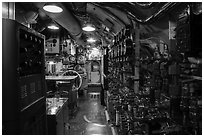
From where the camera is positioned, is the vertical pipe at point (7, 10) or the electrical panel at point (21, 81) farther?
the vertical pipe at point (7, 10)

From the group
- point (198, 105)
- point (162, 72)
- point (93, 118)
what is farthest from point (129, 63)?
point (93, 118)

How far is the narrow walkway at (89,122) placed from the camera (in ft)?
14.6

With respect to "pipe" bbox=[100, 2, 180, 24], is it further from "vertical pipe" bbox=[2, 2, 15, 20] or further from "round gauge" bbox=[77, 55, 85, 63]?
"round gauge" bbox=[77, 55, 85, 63]

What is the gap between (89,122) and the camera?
16.9 feet

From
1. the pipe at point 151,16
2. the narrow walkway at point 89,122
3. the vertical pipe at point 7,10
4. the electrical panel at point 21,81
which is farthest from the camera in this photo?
the narrow walkway at point 89,122

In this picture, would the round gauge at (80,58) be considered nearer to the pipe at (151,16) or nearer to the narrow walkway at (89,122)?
the narrow walkway at (89,122)

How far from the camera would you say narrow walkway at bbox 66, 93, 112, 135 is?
4465mm

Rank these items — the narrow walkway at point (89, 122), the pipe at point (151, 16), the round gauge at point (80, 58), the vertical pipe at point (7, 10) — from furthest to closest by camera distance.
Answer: the round gauge at point (80, 58) → the narrow walkway at point (89, 122) → the vertical pipe at point (7, 10) → the pipe at point (151, 16)

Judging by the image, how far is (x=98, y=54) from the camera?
12.1 m

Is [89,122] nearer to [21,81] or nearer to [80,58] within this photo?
[21,81]

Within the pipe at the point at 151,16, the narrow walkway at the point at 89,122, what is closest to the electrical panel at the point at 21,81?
the pipe at the point at 151,16

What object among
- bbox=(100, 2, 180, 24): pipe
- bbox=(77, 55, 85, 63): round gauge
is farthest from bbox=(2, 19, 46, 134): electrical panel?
bbox=(77, 55, 85, 63): round gauge

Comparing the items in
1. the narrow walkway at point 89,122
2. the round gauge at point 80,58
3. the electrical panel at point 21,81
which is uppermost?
the round gauge at point 80,58

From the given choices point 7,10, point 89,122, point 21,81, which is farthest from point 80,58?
point 21,81
